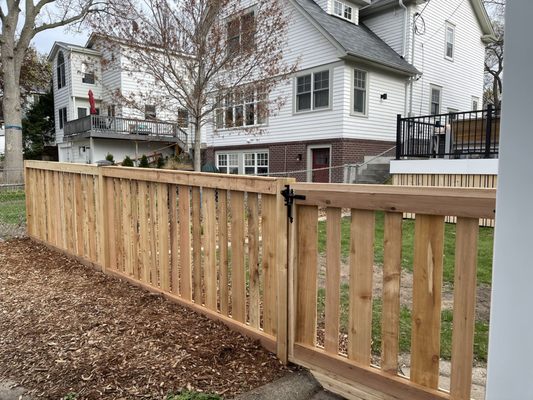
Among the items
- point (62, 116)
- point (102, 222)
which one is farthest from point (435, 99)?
point (62, 116)

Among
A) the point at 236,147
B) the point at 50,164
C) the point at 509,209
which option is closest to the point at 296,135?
the point at 236,147

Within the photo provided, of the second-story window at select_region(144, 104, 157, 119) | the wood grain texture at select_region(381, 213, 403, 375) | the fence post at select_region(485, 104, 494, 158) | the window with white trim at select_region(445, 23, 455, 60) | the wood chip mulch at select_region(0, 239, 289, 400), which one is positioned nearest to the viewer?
the wood grain texture at select_region(381, 213, 403, 375)

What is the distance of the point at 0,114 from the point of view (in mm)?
31500

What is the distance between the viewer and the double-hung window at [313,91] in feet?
46.3

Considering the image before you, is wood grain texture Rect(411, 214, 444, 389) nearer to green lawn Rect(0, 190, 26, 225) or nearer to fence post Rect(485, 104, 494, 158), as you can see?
fence post Rect(485, 104, 494, 158)

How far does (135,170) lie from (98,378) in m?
2.00

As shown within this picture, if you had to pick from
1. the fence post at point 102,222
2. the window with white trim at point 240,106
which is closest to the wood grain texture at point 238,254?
the fence post at point 102,222

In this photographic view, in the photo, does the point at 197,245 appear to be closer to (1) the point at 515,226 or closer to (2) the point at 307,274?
(2) the point at 307,274

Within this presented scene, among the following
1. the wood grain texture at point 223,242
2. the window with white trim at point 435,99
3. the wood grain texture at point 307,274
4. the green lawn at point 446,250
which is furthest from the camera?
the window with white trim at point 435,99

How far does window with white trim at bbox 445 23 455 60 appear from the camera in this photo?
17.6m

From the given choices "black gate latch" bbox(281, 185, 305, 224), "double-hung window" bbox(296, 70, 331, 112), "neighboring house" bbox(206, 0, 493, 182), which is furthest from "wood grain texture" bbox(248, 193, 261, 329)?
"double-hung window" bbox(296, 70, 331, 112)

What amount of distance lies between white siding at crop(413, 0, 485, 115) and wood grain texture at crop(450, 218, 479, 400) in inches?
608

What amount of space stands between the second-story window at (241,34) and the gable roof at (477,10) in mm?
10921

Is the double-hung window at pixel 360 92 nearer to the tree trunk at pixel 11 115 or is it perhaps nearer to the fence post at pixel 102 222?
the fence post at pixel 102 222
